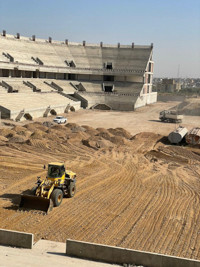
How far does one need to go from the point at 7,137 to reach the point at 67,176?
57.2ft

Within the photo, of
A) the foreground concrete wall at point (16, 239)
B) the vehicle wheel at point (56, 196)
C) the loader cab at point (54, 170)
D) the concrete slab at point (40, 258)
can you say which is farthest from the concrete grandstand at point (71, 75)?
the concrete slab at point (40, 258)

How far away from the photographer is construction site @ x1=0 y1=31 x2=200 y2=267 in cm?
1400

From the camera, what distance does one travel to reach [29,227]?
46.6 feet

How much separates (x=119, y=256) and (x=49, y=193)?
6.22m

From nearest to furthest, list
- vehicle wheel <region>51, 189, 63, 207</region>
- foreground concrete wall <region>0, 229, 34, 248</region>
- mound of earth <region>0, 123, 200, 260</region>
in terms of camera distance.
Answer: foreground concrete wall <region>0, 229, 34, 248</region> → mound of earth <region>0, 123, 200, 260</region> → vehicle wheel <region>51, 189, 63, 207</region>

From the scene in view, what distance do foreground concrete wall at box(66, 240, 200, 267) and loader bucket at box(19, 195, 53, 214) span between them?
15.9ft

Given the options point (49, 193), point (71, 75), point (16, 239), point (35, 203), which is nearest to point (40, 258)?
point (16, 239)

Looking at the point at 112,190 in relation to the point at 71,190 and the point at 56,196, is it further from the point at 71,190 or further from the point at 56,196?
the point at 56,196

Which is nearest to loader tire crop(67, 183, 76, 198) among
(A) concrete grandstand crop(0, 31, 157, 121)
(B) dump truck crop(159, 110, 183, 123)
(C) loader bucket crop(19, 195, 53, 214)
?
(C) loader bucket crop(19, 195, 53, 214)

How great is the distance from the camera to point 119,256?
34.9 feet

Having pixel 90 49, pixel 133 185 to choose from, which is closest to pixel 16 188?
pixel 133 185

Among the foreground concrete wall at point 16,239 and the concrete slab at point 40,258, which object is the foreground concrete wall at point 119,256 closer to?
the concrete slab at point 40,258

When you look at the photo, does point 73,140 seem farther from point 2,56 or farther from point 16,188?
point 2,56

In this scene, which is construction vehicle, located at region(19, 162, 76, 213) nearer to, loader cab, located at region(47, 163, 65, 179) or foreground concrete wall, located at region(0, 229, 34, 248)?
loader cab, located at region(47, 163, 65, 179)
